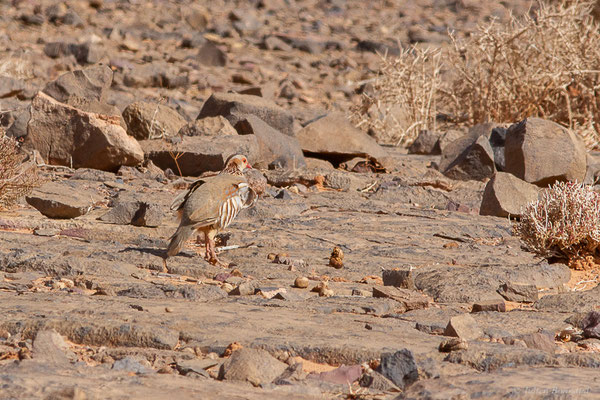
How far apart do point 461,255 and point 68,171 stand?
15.0ft

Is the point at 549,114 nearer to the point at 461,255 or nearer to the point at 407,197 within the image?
the point at 407,197

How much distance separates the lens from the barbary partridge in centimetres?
624

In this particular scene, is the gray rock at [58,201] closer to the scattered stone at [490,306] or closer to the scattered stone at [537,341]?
the scattered stone at [490,306]

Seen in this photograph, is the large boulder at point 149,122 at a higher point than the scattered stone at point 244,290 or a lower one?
lower

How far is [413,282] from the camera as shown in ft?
19.3

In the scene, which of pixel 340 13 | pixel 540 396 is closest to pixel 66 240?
pixel 540 396

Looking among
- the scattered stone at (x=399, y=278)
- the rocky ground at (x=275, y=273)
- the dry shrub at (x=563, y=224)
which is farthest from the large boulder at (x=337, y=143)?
the scattered stone at (x=399, y=278)

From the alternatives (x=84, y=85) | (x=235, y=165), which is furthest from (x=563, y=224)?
(x=84, y=85)

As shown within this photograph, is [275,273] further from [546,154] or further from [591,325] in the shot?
[546,154]

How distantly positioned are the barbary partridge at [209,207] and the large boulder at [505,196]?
2.91 meters

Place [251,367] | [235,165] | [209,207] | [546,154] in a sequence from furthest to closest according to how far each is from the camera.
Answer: [546,154], [235,165], [209,207], [251,367]

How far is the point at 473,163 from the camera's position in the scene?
10984 millimetres

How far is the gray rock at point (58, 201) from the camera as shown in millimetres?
7246

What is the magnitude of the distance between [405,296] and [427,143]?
25.7 ft
